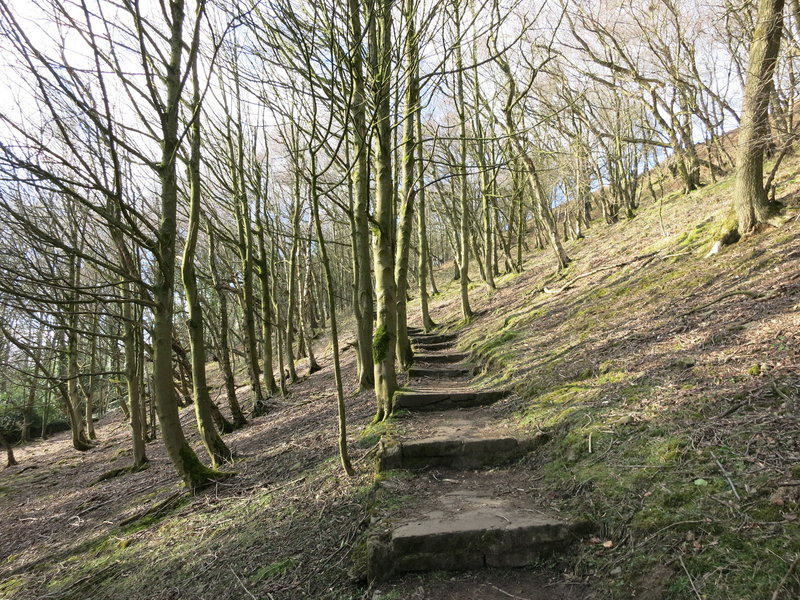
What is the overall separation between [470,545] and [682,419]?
1.77m

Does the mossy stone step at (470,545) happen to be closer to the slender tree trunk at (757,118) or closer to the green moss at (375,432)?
the green moss at (375,432)

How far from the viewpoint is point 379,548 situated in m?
2.80

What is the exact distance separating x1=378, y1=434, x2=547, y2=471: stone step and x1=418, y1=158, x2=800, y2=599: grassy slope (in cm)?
29

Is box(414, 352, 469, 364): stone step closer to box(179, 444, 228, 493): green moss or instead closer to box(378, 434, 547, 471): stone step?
box(179, 444, 228, 493): green moss

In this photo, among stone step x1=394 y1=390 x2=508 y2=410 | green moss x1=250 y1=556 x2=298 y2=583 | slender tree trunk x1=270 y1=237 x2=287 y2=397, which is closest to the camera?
green moss x1=250 y1=556 x2=298 y2=583

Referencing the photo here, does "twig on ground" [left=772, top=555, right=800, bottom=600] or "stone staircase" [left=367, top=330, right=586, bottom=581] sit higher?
"twig on ground" [left=772, top=555, right=800, bottom=600]

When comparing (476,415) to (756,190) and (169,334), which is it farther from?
(756,190)

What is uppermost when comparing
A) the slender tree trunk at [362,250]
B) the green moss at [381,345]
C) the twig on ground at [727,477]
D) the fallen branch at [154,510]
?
the slender tree trunk at [362,250]

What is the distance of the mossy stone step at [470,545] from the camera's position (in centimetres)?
274

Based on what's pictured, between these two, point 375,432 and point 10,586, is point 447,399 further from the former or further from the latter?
point 10,586

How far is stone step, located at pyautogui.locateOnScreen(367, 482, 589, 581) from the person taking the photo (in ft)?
8.98

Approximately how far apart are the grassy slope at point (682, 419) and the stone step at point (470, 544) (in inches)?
9.8

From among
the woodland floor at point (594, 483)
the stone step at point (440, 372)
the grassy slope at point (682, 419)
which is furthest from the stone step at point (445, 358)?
the grassy slope at point (682, 419)

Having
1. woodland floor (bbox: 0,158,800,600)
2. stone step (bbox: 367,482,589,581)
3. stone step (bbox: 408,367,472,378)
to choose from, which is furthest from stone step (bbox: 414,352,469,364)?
stone step (bbox: 367,482,589,581)
